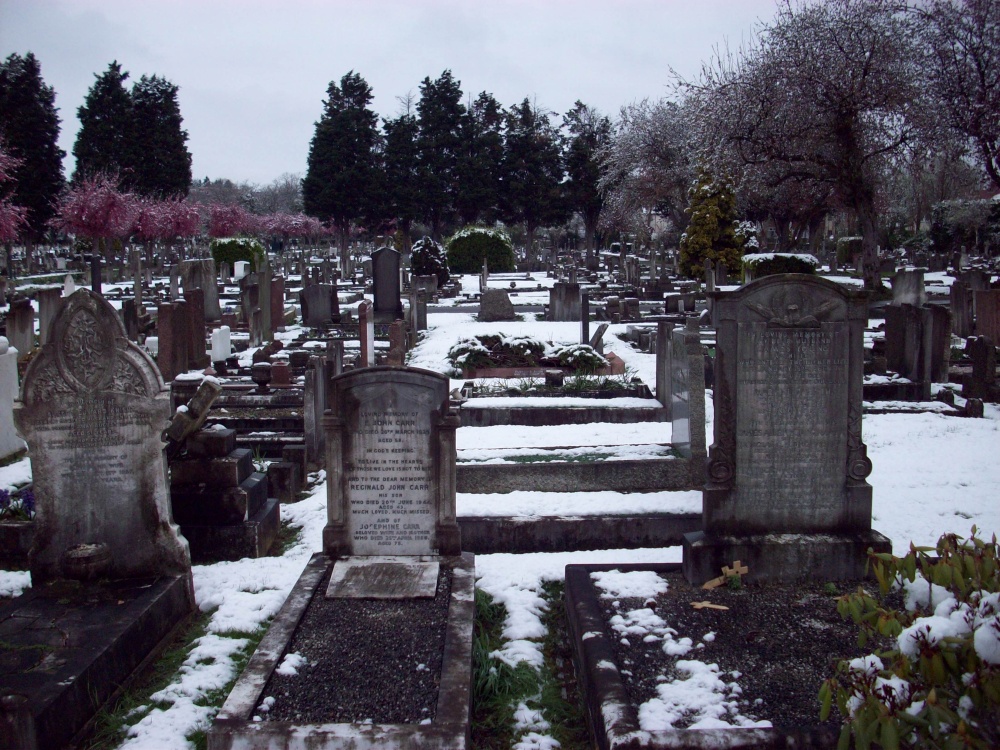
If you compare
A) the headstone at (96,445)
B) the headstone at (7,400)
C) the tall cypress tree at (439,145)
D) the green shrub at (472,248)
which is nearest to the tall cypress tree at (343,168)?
the tall cypress tree at (439,145)

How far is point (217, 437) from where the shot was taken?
674cm

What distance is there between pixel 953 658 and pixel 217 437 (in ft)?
18.9

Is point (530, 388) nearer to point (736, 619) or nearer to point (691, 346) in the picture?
point (691, 346)

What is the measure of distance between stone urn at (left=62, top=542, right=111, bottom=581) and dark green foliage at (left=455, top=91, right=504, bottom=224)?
53084 mm

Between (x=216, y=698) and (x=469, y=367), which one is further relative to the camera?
(x=469, y=367)

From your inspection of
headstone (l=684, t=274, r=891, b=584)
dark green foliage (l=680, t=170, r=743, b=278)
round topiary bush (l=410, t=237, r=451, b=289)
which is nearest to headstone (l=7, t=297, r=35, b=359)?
headstone (l=684, t=274, r=891, b=584)

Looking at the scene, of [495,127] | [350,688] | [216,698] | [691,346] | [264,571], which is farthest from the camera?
[495,127]

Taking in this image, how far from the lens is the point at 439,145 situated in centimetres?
5900

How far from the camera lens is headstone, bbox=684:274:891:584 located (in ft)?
18.8

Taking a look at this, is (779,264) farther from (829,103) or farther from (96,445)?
(96,445)

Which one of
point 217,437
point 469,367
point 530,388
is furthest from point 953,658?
point 469,367

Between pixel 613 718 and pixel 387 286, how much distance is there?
61.0 ft

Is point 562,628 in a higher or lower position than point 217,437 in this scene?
lower

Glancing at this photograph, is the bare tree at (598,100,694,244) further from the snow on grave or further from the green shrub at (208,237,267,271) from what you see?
the snow on grave
